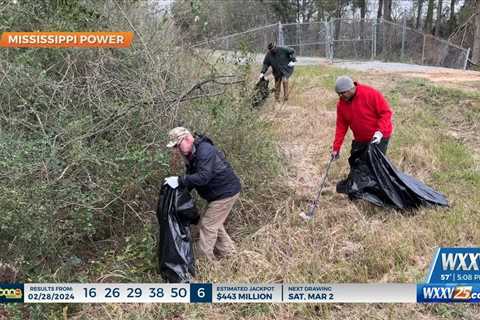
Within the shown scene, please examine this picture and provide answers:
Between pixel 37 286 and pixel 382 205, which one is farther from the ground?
pixel 37 286

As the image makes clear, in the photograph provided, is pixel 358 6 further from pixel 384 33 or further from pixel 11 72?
pixel 11 72

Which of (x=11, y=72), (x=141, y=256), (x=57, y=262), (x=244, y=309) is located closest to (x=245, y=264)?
(x=244, y=309)

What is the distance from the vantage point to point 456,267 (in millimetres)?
3174

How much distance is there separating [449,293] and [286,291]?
116 cm

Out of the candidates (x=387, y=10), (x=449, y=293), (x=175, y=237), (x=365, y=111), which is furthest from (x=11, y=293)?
(x=387, y=10)

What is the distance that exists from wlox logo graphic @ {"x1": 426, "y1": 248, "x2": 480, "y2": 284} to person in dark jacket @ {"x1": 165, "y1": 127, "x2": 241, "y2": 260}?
1.71 metres

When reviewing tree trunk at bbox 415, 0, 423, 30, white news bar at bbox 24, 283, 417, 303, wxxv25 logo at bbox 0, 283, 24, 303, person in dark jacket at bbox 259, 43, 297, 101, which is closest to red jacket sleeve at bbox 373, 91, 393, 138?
white news bar at bbox 24, 283, 417, 303

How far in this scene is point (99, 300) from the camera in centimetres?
335

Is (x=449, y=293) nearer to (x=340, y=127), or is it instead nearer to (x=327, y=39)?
(x=340, y=127)

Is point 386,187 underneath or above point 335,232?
above

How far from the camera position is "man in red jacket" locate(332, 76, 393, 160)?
441 centimetres

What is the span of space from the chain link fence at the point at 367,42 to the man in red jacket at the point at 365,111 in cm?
1168

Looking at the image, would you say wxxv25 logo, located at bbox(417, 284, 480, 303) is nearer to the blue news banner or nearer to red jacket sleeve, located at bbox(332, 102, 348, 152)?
the blue news banner

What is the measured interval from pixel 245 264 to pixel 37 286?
166 centimetres
